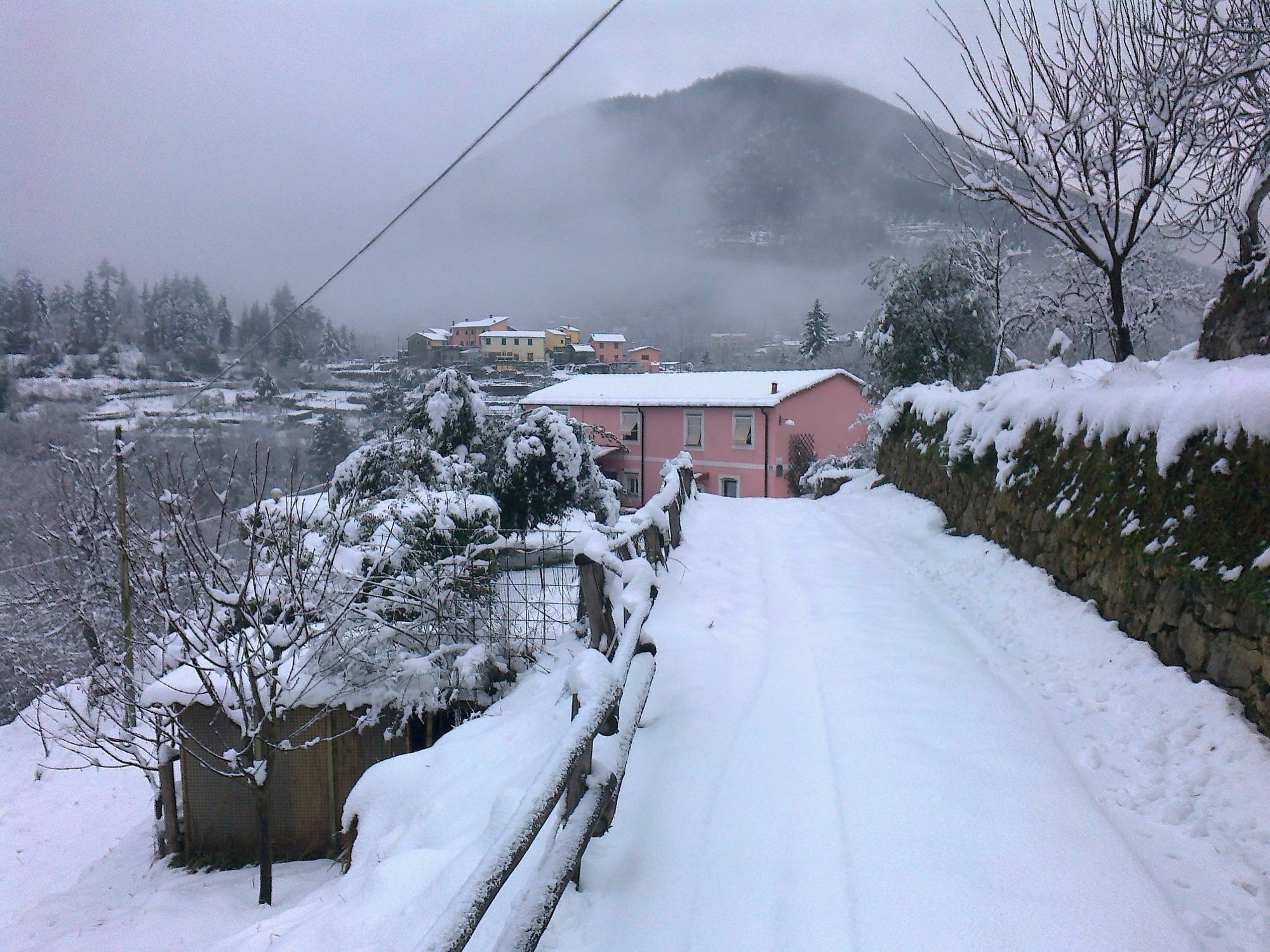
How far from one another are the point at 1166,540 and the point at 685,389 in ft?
82.1

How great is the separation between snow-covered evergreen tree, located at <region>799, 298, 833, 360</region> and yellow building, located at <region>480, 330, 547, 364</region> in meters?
18.0

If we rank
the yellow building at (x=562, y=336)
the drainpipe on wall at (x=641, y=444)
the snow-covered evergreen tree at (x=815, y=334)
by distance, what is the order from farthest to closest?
1. the snow-covered evergreen tree at (x=815, y=334)
2. the yellow building at (x=562, y=336)
3. the drainpipe on wall at (x=641, y=444)

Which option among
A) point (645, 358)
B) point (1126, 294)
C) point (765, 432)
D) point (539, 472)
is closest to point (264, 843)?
point (539, 472)

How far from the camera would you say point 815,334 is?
4425cm

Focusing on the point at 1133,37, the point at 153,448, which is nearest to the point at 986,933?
the point at 1133,37

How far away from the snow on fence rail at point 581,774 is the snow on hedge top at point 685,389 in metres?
22.1

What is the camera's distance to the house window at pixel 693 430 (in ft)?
89.0

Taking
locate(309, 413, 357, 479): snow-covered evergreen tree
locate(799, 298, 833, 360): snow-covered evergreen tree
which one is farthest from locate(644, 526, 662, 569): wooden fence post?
locate(799, 298, 833, 360): snow-covered evergreen tree

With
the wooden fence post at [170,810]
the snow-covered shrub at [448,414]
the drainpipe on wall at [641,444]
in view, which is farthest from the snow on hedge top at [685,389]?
the wooden fence post at [170,810]

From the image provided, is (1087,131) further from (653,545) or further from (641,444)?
(641,444)

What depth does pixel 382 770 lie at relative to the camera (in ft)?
12.7

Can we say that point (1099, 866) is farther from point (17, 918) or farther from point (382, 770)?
point (17, 918)

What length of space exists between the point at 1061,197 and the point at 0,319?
3051 centimetres

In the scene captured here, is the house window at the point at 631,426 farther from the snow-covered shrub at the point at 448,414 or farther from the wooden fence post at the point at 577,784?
the wooden fence post at the point at 577,784
